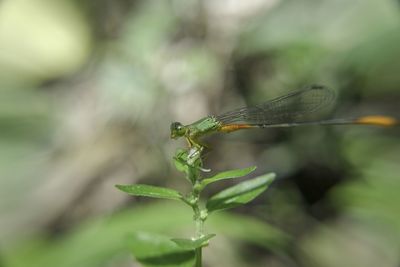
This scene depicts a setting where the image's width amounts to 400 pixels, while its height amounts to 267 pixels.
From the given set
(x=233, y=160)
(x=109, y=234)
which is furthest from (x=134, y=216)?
(x=233, y=160)

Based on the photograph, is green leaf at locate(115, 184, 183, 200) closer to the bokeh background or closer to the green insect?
the green insect

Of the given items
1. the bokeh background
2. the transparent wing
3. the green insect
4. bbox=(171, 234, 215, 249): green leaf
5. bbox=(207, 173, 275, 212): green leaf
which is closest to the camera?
bbox=(171, 234, 215, 249): green leaf

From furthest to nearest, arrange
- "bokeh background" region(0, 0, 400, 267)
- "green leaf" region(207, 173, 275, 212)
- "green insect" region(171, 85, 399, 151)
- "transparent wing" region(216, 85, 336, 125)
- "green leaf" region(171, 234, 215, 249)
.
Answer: "bokeh background" region(0, 0, 400, 267), "transparent wing" region(216, 85, 336, 125), "green insect" region(171, 85, 399, 151), "green leaf" region(207, 173, 275, 212), "green leaf" region(171, 234, 215, 249)

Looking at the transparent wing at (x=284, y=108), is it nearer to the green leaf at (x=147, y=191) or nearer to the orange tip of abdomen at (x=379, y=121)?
the orange tip of abdomen at (x=379, y=121)

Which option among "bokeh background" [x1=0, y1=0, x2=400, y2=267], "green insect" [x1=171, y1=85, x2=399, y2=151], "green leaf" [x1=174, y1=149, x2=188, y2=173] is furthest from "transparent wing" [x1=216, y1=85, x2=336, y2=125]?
"green leaf" [x1=174, y1=149, x2=188, y2=173]

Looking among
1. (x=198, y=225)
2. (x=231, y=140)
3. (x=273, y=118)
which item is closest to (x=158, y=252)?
(x=198, y=225)

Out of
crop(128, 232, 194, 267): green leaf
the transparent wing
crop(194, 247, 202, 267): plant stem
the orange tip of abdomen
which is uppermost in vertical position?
the transparent wing

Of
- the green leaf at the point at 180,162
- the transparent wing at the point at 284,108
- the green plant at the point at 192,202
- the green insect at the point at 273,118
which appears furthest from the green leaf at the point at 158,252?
the transparent wing at the point at 284,108

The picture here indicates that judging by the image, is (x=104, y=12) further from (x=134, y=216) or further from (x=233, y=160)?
(x=134, y=216)
